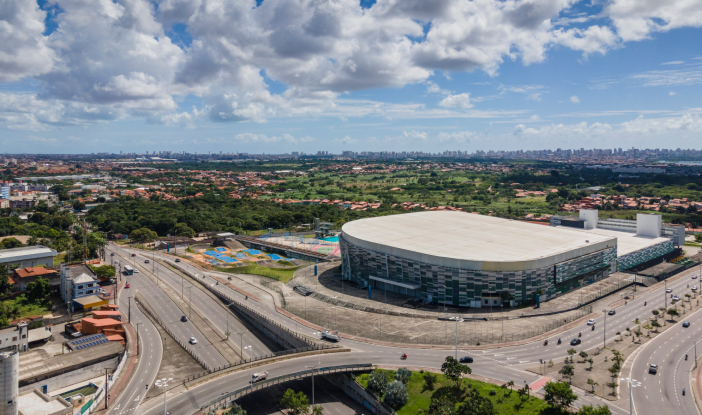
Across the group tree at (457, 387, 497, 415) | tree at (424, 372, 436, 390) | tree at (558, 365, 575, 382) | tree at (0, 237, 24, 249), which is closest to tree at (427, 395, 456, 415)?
tree at (457, 387, 497, 415)

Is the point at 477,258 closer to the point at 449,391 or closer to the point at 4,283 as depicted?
the point at 449,391

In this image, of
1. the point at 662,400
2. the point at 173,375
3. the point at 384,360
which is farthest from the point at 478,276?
the point at 173,375

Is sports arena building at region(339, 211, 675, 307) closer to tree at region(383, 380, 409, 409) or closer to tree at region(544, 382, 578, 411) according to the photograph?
tree at region(544, 382, 578, 411)

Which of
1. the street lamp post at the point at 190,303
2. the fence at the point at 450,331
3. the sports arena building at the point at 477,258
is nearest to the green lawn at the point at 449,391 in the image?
the fence at the point at 450,331

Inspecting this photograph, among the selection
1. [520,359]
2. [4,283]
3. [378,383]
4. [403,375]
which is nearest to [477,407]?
[403,375]

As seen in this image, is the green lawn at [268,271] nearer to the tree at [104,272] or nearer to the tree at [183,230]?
the tree at [104,272]

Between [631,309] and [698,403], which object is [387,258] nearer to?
[631,309]
